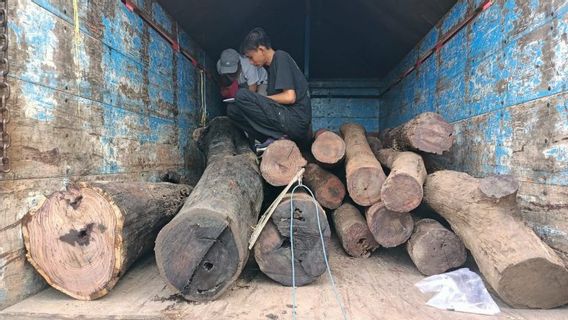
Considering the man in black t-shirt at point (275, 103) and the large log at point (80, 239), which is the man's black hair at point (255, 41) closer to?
the man in black t-shirt at point (275, 103)

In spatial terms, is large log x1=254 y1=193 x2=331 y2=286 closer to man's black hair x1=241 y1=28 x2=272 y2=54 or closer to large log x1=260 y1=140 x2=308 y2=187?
large log x1=260 y1=140 x2=308 y2=187

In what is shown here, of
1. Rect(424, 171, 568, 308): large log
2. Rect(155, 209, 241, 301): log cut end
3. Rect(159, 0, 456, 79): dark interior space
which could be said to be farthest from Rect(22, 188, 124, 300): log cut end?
Rect(159, 0, 456, 79): dark interior space

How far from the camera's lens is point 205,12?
4.85 meters

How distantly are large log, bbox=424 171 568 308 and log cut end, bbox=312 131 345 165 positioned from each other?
3.16ft

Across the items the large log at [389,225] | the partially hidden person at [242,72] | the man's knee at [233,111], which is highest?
the partially hidden person at [242,72]

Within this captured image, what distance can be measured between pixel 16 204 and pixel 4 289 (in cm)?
44

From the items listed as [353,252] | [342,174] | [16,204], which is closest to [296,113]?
[342,174]

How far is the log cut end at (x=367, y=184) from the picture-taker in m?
2.73

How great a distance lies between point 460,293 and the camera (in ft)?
6.96

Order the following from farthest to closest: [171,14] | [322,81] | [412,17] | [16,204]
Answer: [322,81] → [412,17] → [171,14] → [16,204]

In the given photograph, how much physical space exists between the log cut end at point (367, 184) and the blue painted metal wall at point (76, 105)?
1877 mm

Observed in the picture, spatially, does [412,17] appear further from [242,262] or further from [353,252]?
[242,262]

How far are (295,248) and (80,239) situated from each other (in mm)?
1223

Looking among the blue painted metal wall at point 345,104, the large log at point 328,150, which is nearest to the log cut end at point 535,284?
the large log at point 328,150
